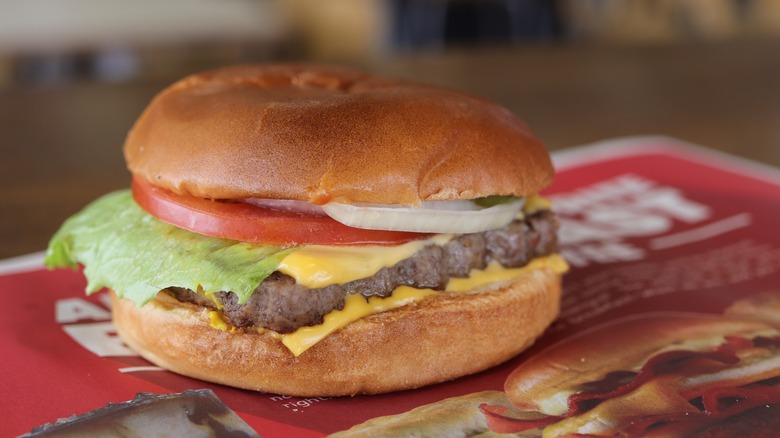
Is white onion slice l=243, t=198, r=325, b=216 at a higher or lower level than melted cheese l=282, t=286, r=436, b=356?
higher

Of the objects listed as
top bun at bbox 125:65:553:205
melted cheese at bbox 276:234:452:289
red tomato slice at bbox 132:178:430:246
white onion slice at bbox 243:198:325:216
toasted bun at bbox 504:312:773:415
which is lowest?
toasted bun at bbox 504:312:773:415

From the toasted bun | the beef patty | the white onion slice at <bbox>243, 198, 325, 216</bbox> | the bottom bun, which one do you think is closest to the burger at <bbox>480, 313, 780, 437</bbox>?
the toasted bun

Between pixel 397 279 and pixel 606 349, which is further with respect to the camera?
pixel 606 349

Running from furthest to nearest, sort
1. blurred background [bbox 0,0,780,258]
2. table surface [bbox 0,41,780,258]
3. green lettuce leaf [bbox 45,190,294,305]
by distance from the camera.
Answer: blurred background [bbox 0,0,780,258] → table surface [bbox 0,41,780,258] → green lettuce leaf [bbox 45,190,294,305]

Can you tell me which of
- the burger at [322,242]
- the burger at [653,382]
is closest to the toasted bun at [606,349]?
the burger at [653,382]

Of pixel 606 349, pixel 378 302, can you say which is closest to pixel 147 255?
pixel 378 302

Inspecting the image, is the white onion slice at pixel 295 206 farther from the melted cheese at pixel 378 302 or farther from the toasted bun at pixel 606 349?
the toasted bun at pixel 606 349

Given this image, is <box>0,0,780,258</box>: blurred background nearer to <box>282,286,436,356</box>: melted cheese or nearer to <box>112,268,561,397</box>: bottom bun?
<box>112,268,561,397</box>: bottom bun

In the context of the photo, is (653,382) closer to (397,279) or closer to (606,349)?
(606,349)
